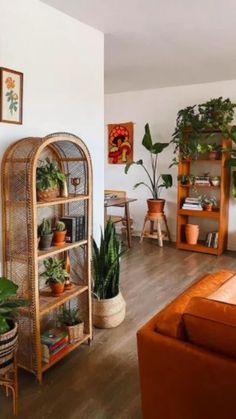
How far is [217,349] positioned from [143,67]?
341 centimetres

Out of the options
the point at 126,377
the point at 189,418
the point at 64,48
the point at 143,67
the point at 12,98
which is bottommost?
the point at 126,377

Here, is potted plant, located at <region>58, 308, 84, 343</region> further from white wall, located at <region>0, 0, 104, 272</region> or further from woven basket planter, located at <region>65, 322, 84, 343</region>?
white wall, located at <region>0, 0, 104, 272</region>

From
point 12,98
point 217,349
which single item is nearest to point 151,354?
point 217,349

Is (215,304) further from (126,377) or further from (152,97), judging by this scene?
(152,97)

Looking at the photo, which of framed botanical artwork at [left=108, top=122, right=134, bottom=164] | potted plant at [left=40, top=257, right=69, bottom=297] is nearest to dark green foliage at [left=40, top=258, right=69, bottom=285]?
potted plant at [left=40, top=257, right=69, bottom=297]

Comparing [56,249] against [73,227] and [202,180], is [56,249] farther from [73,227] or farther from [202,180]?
[202,180]

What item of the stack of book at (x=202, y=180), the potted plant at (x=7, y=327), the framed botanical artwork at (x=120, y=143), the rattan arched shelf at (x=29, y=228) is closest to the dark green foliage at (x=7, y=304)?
the potted plant at (x=7, y=327)

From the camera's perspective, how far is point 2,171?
2.08 m

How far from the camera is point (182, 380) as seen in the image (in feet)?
4.70

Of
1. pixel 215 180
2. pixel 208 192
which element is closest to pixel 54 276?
pixel 215 180

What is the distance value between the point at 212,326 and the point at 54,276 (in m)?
1.18

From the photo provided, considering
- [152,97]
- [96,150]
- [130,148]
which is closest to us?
[96,150]

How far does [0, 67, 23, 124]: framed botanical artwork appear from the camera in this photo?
6.73ft

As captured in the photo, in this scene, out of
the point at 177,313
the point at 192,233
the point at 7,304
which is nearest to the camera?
the point at 177,313
